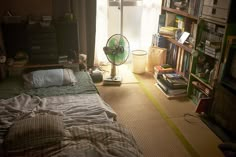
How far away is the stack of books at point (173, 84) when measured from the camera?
9.93 ft

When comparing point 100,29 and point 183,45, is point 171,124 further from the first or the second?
point 100,29

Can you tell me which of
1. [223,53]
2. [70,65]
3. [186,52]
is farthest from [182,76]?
[70,65]

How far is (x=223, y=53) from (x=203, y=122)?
765 millimetres

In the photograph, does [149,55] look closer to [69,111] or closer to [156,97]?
[156,97]

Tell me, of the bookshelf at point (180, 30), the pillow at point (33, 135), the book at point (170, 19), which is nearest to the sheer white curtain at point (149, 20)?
the bookshelf at point (180, 30)

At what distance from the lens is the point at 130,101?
2924 millimetres

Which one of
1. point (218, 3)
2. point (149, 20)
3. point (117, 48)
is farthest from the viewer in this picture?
point (149, 20)

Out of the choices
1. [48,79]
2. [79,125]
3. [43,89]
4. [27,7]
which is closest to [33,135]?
[79,125]

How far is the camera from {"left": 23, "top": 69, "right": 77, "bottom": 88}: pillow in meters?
2.57

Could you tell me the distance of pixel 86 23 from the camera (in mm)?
3512

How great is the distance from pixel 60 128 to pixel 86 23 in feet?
7.24

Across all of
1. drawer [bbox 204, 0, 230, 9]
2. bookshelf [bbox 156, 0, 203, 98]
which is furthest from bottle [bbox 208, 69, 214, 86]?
drawer [bbox 204, 0, 230, 9]

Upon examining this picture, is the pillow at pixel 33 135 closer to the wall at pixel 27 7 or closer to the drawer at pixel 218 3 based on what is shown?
the drawer at pixel 218 3

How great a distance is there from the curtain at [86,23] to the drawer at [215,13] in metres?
1.59
